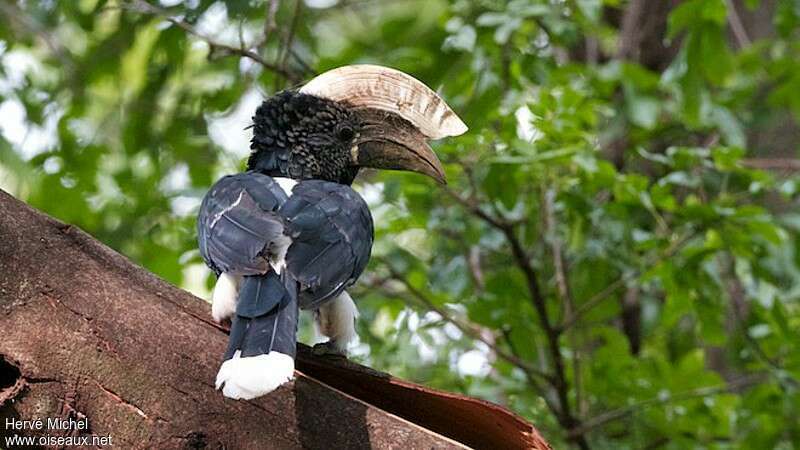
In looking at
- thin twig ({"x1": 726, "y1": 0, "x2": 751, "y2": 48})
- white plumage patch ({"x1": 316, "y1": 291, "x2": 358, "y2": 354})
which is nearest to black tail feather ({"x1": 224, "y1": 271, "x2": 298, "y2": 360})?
white plumage patch ({"x1": 316, "y1": 291, "x2": 358, "y2": 354})

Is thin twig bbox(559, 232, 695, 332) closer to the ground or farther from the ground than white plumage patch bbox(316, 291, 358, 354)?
farther from the ground

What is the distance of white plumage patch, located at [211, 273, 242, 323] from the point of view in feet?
7.51

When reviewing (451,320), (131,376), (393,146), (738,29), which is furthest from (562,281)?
(131,376)

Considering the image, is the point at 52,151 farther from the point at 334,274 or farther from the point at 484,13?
the point at 334,274

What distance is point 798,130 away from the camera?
18.7 ft

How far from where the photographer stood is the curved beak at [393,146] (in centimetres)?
278

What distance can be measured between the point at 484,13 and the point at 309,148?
1.33 meters

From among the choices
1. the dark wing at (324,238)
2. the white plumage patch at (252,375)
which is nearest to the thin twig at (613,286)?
the dark wing at (324,238)

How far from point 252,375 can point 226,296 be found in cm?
51

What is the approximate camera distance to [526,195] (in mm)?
4121

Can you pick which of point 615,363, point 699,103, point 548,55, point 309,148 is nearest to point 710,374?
point 615,363

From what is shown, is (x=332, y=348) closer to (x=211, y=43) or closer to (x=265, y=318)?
(x=265, y=318)

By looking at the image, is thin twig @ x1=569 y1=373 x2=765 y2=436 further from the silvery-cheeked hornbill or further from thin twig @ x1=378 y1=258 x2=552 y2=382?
the silvery-cheeked hornbill

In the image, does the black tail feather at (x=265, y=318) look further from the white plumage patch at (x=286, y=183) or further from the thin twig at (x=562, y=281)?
the thin twig at (x=562, y=281)
